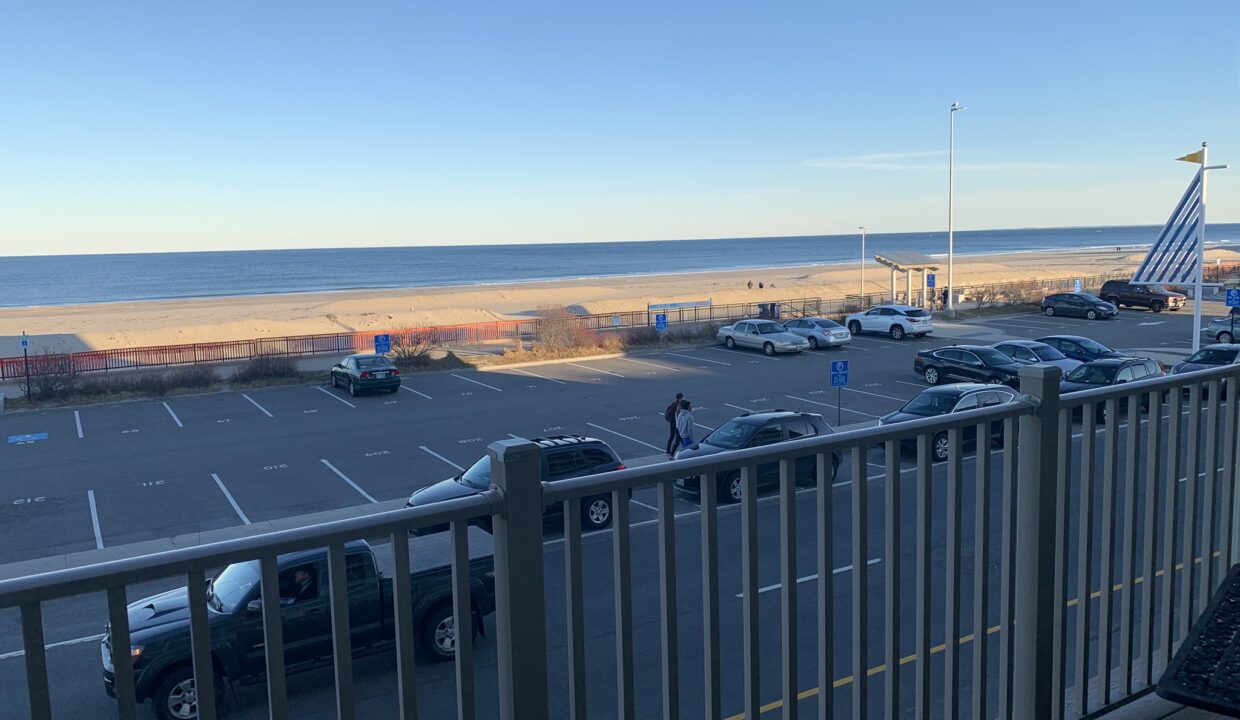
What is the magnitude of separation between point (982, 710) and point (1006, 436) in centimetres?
99

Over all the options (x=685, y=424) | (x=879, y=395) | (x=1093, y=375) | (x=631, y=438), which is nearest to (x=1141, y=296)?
(x=879, y=395)

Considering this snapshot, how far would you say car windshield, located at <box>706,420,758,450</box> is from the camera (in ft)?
57.0

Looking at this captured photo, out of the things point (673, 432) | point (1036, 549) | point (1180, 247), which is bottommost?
point (673, 432)

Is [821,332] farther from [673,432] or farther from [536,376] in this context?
[673,432]

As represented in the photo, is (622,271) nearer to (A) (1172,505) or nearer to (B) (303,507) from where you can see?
(B) (303,507)

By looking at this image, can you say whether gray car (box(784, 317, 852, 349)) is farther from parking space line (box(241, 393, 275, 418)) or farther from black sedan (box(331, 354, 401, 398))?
parking space line (box(241, 393, 275, 418))

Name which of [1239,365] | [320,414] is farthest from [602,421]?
[1239,365]

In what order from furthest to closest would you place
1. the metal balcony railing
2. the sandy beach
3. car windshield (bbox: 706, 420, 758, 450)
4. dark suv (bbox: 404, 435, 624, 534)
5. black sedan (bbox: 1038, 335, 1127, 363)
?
the sandy beach → black sedan (bbox: 1038, 335, 1127, 363) → car windshield (bbox: 706, 420, 758, 450) → dark suv (bbox: 404, 435, 624, 534) → the metal balcony railing

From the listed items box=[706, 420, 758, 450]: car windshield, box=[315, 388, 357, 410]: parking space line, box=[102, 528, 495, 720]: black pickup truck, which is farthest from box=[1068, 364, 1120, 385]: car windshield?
box=[102, 528, 495, 720]: black pickup truck

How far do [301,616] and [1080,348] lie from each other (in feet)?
102

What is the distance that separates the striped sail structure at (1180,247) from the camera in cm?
2838

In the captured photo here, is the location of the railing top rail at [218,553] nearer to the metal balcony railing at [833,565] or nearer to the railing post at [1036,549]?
the metal balcony railing at [833,565]

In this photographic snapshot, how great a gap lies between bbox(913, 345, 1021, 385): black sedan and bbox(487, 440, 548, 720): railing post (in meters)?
26.5

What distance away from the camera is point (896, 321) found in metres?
41.3
